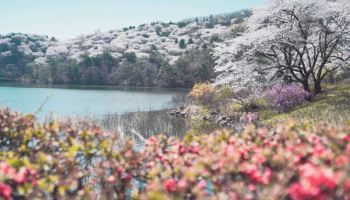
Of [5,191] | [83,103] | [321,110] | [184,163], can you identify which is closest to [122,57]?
[83,103]

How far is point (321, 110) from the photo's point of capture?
58.9 ft

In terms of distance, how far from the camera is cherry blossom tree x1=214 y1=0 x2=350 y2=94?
20.2 metres

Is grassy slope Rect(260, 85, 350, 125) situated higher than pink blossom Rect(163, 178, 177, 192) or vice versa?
pink blossom Rect(163, 178, 177, 192)

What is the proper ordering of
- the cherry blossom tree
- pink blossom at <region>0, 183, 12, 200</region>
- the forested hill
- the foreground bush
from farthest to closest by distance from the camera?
the forested hill, the cherry blossom tree, pink blossom at <region>0, 183, 12, 200</region>, the foreground bush

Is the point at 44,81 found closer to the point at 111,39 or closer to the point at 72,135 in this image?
the point at 111,39

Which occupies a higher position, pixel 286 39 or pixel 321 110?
pixel 286 39

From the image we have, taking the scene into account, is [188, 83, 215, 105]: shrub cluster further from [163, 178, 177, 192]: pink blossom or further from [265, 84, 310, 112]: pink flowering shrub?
[163, 178, 177, 192]: pink blossom

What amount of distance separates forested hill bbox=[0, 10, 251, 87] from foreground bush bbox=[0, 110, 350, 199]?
52.4m

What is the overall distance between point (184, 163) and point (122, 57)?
80447 millimetres

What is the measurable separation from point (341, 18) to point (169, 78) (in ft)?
155

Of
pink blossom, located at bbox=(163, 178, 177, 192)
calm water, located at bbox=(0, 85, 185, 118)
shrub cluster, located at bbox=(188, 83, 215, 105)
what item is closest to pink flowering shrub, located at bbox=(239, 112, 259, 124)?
calm water, located at bbox=(0, 85, 185, 118)

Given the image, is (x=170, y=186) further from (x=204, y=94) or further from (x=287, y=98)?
(x=204, y=94)

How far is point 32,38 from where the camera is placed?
4626 inches

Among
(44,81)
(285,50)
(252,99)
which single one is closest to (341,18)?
(285,50)
